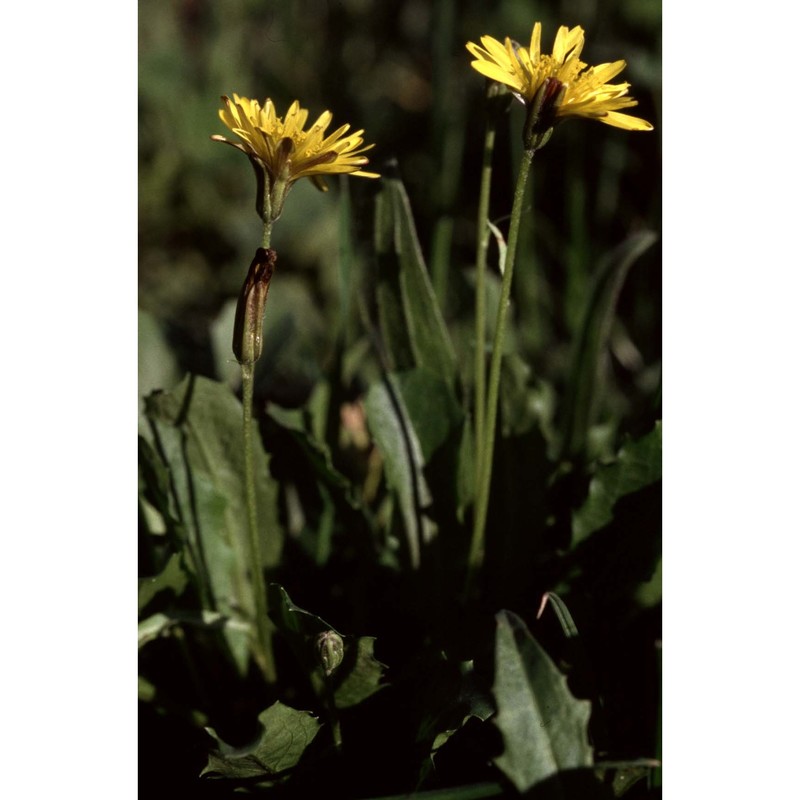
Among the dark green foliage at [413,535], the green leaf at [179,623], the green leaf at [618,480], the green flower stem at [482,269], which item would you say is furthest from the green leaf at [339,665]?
the green leaf at [618,480]

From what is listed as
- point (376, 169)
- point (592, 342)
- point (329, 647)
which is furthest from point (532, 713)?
point (376, 169)

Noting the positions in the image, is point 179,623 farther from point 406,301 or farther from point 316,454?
point 406,301

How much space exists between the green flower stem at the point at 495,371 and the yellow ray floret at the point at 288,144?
0.56 ft

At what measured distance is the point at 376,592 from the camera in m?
1.57

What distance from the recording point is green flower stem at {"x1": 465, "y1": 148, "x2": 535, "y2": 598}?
3.55ft

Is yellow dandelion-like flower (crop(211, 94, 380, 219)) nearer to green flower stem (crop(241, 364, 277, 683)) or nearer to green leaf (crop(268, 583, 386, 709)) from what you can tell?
green flower stem (crop(241, 364, 277, 683))

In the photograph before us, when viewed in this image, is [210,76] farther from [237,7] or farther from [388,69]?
[388,69]

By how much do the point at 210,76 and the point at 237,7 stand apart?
0.41 m

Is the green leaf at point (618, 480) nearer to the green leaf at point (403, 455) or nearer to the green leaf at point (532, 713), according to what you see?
the green leaf at point (403, 455)

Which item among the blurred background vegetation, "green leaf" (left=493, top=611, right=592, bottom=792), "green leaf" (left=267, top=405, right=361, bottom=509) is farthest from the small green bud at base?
the blurred background vegetation

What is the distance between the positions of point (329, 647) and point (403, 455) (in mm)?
537

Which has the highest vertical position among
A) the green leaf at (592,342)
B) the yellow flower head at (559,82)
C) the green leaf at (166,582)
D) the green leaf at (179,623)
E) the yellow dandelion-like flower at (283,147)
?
the yellow flower head at (559,82)

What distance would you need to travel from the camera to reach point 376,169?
6.61ft

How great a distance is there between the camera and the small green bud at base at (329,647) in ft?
3.51
